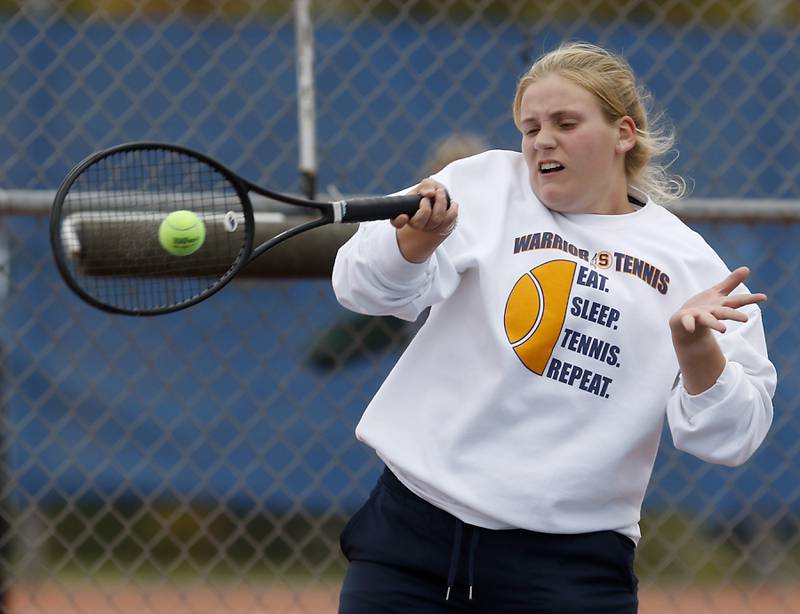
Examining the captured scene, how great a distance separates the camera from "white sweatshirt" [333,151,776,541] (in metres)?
2.02

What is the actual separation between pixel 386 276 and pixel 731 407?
591mm

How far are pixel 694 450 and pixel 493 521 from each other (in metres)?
0.35

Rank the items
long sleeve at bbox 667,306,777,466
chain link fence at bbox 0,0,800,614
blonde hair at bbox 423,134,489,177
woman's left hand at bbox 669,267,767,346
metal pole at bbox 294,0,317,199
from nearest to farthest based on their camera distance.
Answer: woman's left hand at bbox 669,267,767,346, long sleeve at bbox 667,306,777,466, metal pole at bbox 294,0,317,199, blonde hair at bbox 423,134,489,177, chain link fence at bbox 0,0,800,614

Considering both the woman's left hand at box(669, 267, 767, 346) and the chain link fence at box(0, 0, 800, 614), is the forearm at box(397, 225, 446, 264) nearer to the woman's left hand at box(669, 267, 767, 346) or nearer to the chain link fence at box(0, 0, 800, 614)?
the woman's left hand at box(669, 267, 767, 346)

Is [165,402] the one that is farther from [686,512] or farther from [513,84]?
[686,512]

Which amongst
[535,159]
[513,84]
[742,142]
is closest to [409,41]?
[513,84]

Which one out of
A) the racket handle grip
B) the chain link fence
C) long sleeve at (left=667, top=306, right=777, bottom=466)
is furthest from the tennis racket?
the chain link fence

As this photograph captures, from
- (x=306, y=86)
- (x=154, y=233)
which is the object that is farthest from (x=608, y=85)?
(x=306, y=86)

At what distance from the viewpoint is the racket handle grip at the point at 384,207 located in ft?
6.29

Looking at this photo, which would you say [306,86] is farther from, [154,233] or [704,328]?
[704,328]

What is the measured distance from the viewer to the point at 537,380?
204 cm

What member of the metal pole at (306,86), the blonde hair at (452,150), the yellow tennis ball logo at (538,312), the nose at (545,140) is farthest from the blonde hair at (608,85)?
the blonde hair at (452,150)

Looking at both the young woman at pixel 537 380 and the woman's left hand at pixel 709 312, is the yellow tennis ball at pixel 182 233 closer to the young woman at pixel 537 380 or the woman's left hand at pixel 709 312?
the young woman at pixel 537 380

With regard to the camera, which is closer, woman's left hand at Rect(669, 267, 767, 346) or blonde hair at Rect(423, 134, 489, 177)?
woman's left hand at Rect(669, 267, 767, 346)
